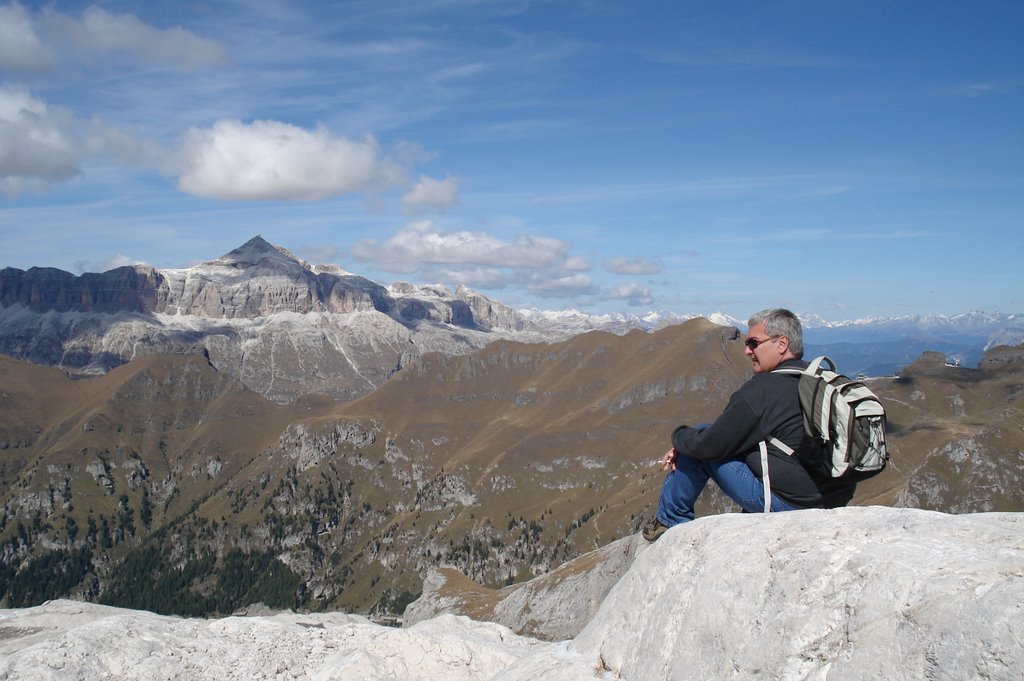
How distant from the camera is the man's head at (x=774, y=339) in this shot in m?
12.9

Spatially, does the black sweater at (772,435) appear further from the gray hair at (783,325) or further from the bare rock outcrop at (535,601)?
the bare rock outcrop at (535,601)

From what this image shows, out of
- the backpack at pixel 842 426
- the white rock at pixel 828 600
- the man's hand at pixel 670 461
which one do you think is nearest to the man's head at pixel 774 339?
the backpack at pixel 842 426

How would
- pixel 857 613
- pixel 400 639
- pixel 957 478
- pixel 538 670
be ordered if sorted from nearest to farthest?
pixel 857 613 → pixel 538 670 → pixel 400 639 → pixel 957 478

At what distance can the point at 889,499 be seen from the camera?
180m

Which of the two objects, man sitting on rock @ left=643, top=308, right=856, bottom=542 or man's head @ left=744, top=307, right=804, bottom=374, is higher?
man's head @ left=744, top=307, right=804, bottom=374

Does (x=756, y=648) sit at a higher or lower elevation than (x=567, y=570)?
higher

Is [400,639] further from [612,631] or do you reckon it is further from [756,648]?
[756,648]

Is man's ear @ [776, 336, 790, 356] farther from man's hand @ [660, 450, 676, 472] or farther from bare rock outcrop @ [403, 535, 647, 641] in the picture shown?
bare rock outcrop @ [403, 535, 647, 641]

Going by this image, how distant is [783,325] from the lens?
13.0 metres

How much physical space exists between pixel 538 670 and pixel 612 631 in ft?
5.76

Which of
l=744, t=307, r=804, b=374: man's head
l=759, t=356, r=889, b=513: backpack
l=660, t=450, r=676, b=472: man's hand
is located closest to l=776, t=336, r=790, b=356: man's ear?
l=744, t=307, r=804, b=374: man's head

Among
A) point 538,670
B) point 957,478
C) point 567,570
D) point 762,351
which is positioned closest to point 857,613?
point 762,351

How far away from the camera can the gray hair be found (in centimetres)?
1289

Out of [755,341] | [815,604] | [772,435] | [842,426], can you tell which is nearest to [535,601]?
[755,341]
